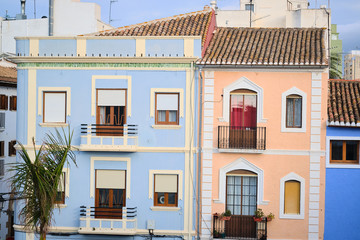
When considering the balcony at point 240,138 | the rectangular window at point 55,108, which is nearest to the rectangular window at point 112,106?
the rectangular window at point 55,108

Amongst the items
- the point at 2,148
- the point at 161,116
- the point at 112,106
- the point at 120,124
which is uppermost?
the point at 112,106

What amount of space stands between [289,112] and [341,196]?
3.90m

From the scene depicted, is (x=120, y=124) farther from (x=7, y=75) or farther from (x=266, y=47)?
(x=7, y=75)

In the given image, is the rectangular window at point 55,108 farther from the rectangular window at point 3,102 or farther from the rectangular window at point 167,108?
the rectangular window at point 3,102

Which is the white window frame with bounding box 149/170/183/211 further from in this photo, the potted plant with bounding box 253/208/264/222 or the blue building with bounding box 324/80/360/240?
the blue building with bounding box 324/80/360/240

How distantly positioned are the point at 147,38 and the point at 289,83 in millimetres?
5998

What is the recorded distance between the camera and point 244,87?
26375mm

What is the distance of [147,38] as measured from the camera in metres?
26.5

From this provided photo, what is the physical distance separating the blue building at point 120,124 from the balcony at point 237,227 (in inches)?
41.4

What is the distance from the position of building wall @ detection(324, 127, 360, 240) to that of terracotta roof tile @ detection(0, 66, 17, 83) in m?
21.6

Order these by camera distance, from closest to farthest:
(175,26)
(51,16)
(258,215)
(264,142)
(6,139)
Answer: (258,215) → (264,142) → (175,26) → (51,16) → (6,139)

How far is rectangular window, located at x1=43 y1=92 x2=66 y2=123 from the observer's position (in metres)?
27.0

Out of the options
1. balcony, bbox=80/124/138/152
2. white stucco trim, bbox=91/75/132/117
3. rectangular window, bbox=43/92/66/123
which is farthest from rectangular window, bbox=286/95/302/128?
rectangular window, bbox=43/92/66/123

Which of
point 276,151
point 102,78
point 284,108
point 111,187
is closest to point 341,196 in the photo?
point 276,151
